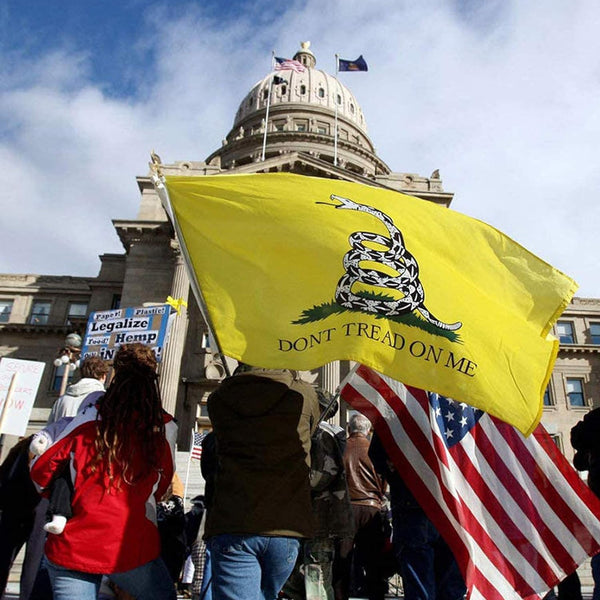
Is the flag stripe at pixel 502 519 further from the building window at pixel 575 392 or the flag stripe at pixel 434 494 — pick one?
the building window at pixel 575 392

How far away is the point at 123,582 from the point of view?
10.7ft

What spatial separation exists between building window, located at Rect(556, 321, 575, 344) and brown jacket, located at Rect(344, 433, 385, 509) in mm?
39398

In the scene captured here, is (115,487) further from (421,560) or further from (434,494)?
(421,560)

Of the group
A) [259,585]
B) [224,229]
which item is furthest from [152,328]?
[259,585]

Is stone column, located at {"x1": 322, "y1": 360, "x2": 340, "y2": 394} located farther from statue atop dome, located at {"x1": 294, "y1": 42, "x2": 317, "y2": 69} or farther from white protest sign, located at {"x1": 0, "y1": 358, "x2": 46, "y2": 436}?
statue atop dome, located at {"x1": 294, "y1": 42, "x2": 317, "y2": 69}

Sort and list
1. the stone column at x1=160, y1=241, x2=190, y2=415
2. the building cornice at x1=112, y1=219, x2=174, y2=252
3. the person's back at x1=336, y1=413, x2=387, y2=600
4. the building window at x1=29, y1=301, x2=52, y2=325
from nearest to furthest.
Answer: the person's back at x1=336, y1=413, x2=387, y2=600, the stone column at x1=160, y1=241, x2=190, y2=415, the building cornice at x1=112, y1=219, x2=174, y2=252, the building window at x1=29, y1=301, x2=52, y2=325

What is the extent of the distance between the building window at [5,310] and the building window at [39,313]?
1737 mm

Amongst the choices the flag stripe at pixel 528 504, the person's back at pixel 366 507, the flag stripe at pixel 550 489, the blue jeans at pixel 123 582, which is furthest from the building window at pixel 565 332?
the blue jeans at pixel 123 582

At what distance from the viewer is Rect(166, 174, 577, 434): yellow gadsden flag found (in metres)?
3.51

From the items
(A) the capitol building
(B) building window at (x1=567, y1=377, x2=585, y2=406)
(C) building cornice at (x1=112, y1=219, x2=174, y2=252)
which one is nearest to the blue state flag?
(A) the capitol building

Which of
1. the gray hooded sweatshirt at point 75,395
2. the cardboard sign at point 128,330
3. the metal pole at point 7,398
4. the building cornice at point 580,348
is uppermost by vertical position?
the building cornice at point 580,348

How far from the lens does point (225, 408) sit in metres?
3.36

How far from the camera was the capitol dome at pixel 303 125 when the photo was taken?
49406 mm

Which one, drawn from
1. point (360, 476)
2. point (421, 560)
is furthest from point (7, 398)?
point (421, 560)
